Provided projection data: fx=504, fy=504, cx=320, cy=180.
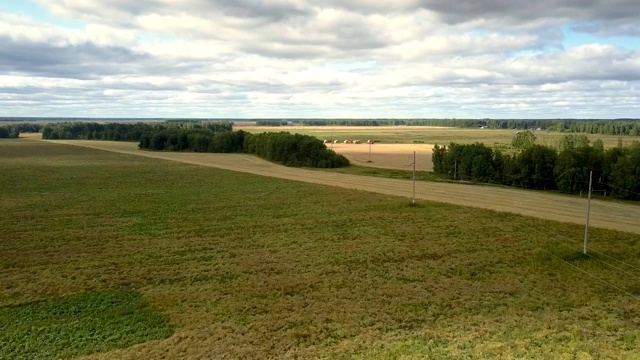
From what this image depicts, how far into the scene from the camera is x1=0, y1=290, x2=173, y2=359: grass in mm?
17422

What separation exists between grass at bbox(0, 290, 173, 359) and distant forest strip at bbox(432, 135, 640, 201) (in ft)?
165

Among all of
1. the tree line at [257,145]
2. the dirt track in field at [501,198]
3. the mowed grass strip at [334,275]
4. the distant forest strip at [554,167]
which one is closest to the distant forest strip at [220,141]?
the tree line at [257,145]

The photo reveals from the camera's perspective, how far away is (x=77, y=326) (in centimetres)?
1936

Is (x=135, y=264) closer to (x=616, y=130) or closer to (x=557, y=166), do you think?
(x=557, y=166)

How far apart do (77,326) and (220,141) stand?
110m

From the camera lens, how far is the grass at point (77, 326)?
1742cm

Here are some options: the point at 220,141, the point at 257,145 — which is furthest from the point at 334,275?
the point at 220,141

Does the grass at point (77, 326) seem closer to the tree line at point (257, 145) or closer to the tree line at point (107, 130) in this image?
the tree line at point (257, 145)

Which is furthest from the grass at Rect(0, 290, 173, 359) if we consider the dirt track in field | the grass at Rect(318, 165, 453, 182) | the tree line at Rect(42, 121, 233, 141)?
A: the tree line at Rect(42, 121, 233, 141)

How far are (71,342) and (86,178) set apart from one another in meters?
56.7

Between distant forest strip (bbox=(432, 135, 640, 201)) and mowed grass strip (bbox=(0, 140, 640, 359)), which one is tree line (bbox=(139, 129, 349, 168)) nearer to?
distant forest strip (bbox=(432, 135, 640, 201))

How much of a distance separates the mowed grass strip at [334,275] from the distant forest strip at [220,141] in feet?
149

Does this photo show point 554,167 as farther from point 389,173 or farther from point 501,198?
point 389,173

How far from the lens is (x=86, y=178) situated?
6925 centimetres
